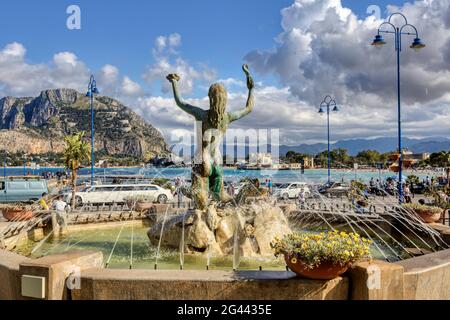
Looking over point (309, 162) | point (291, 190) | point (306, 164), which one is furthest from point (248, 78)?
point (309, 162)

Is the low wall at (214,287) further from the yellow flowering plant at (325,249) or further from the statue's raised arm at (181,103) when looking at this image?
the statue's raised arm at (181,103)

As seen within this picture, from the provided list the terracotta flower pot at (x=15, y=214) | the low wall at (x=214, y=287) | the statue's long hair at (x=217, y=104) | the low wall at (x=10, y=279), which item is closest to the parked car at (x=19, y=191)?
the terracotta flower pot at (x=15, y=214)

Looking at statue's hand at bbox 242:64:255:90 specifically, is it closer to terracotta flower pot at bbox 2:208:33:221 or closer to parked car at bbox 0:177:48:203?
terracotta flower pot at bbox 2:208:33:221

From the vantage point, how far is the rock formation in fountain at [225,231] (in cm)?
923

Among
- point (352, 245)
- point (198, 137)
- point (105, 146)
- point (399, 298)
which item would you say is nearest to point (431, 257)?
point (399, 298)

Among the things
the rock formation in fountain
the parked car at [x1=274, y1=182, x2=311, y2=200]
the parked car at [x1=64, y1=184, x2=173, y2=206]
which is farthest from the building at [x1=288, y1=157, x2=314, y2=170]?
the rock formation in fountain

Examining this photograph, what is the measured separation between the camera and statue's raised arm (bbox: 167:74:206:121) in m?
10.3

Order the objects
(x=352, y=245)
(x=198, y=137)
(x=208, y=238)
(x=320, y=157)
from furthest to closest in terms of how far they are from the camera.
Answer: (x=320, y=157), (x=198, y=137), (x=208, y=238), (x=352, y=245)

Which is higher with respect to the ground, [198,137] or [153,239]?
[198,137]

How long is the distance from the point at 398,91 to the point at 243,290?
19.5 metres

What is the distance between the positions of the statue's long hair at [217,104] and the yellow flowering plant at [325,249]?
553cm

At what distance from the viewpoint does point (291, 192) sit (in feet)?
98.4

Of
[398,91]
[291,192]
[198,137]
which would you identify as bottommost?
[291,192]

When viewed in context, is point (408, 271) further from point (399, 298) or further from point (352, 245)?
point (352, 245)
